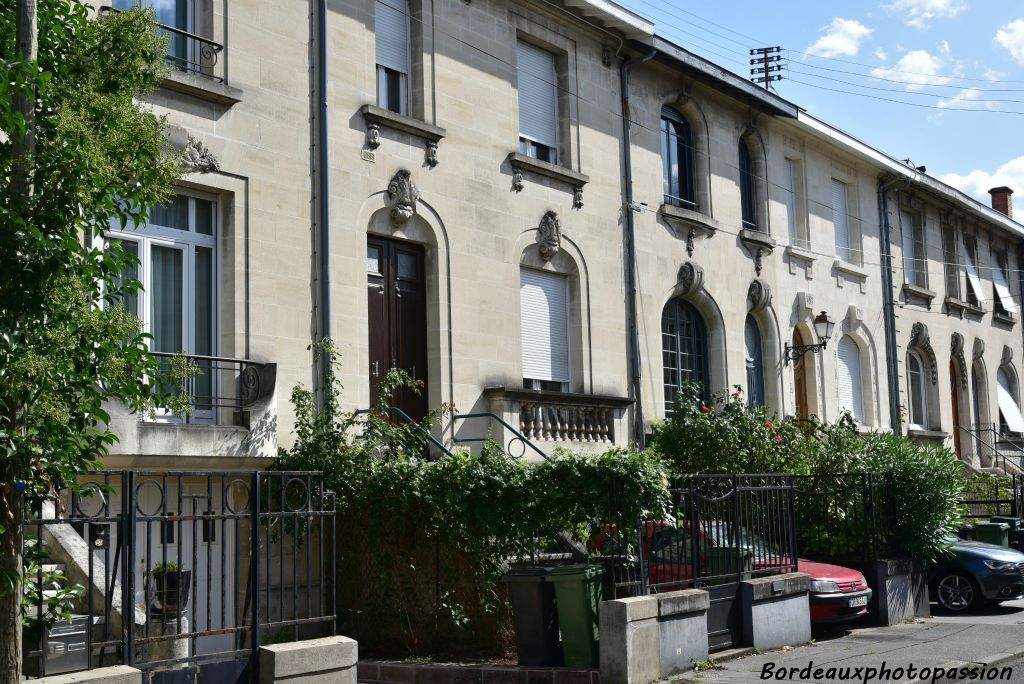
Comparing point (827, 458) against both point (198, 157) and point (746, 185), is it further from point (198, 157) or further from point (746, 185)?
point (198, 157)

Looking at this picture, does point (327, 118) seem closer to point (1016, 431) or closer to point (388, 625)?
point (388, 625)

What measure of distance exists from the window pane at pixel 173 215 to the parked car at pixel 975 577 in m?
10.9

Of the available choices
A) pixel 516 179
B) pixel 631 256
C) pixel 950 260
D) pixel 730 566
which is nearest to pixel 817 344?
pixel 631 256

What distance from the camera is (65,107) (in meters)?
7.61

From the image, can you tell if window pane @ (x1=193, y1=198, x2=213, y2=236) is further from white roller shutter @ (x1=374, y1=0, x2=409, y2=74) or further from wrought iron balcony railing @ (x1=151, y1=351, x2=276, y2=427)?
white roller shutter @ (x1=374, y1=0, x2=409, y2=74)

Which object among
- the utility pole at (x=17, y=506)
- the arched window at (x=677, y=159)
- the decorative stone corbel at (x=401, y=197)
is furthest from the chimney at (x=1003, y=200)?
the utility pole at (x=17, y=506)

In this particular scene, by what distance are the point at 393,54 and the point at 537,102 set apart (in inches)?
121

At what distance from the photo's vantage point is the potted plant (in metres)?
9.62

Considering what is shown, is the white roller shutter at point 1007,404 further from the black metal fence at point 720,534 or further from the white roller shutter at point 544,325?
the black metal fence at point 720,534

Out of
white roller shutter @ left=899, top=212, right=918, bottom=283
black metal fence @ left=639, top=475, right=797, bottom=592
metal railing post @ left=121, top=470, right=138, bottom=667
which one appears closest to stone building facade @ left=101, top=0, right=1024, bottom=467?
white roller shutter @ left=899, top=212, right=918, bottom=283

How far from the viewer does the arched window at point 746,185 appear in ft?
76.5

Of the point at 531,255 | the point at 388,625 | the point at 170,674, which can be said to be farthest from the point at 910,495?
the point at 170,674

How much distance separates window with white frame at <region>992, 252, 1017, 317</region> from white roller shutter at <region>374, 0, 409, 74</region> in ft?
71.6

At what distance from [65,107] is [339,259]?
727cm
